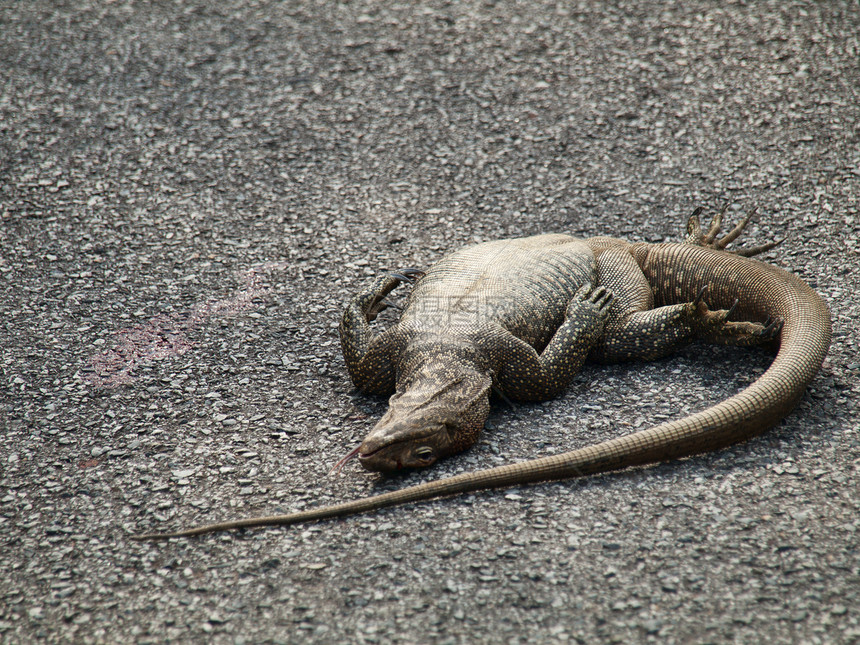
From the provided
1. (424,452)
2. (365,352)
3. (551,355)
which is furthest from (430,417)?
(551,355)

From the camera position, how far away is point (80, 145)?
8.19m

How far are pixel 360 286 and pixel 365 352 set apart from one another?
1.40 metres

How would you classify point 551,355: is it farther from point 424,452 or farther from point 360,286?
point 360,286

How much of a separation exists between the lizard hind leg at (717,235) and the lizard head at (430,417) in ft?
8.41

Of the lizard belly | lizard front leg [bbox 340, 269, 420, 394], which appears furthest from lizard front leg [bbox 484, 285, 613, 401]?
lizard front leg [bbox 340, 269, 420, 394]

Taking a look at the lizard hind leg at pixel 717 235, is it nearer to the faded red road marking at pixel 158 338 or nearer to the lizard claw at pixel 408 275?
the lizard claw at pixel 408 275

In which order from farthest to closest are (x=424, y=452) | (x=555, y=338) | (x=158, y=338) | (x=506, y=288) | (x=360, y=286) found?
(x=360, y=286), (x=158, y=338), (x=506, y=288), (x=555, y=338), (x=424, y=452)

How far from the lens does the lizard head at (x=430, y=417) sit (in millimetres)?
4387

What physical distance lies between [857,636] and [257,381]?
3.95 metres

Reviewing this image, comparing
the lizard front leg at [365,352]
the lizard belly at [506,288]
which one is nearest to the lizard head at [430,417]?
the lizard front leg at [365,352]

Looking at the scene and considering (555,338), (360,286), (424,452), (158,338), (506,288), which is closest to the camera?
(424,452)

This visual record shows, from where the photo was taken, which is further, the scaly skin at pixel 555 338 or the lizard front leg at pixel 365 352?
the lizard front leg at pixel 365 352

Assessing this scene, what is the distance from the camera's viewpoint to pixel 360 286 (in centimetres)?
653

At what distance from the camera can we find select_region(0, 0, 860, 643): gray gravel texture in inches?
148
